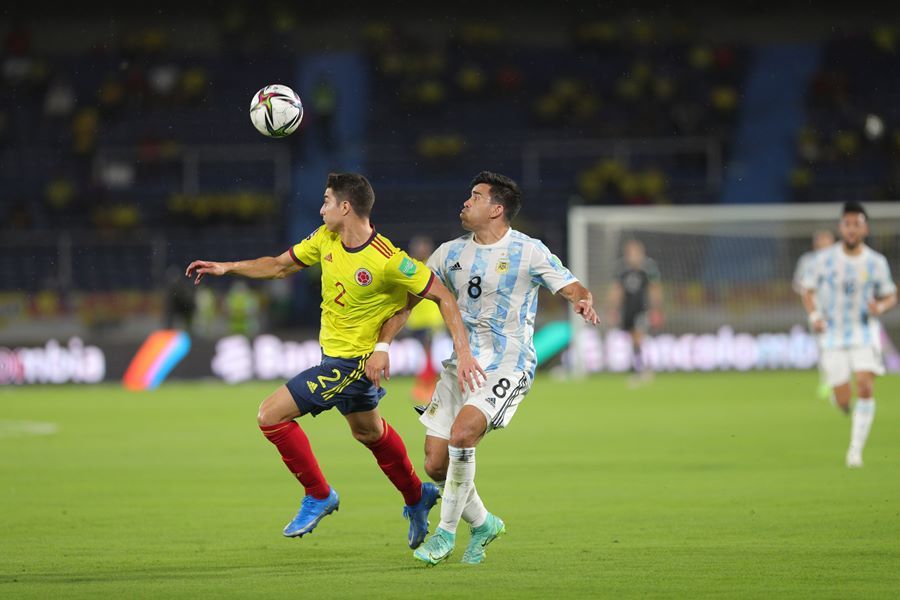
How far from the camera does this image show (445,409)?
770 centimetres

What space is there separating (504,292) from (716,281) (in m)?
19.5

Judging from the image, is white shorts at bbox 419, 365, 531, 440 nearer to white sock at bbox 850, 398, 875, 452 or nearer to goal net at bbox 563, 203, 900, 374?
white sock at bbox 850, 398, 875, 452

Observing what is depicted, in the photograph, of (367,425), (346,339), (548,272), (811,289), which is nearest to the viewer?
(548,272)

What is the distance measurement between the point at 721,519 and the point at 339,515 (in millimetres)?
2485

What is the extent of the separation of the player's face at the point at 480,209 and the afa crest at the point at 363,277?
0.61 meters

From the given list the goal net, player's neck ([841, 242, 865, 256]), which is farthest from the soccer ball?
the goal net

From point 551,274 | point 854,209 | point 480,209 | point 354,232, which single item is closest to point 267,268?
point 354,232

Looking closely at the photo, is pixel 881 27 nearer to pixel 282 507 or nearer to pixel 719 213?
pixel 719 213

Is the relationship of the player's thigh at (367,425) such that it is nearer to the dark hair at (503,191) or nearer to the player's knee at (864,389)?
the dark hair at (503,191)

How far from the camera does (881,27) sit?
1406 inches

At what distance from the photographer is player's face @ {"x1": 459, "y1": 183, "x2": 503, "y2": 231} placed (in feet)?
25.1

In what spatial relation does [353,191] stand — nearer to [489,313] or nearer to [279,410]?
[489,313]

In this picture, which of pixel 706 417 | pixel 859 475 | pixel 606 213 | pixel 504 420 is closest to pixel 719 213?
pixel 606 213

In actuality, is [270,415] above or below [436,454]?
above
